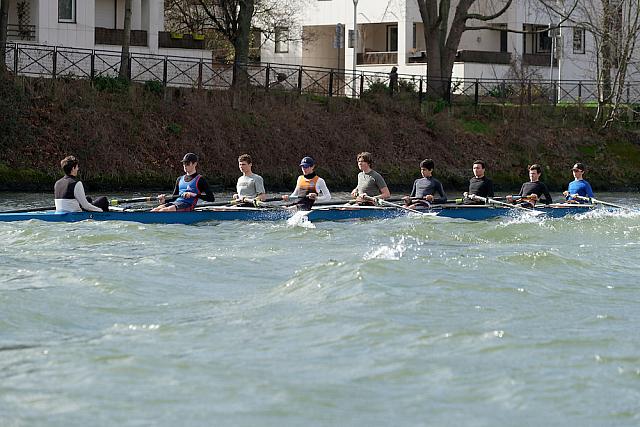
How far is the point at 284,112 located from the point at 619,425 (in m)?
27.3

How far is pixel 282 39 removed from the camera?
4906cm

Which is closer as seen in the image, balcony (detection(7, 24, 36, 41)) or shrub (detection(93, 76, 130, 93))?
shrub (detection(93, 76, 130, 93))

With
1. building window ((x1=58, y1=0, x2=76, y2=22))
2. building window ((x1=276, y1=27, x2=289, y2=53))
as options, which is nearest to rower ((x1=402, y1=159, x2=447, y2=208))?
building window ((x1=58, y1=0, x2=76, y2=22))

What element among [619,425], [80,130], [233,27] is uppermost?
[233,27]

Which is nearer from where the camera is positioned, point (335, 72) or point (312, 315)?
point (312, 315)

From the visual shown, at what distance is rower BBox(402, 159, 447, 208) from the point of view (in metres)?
20.9

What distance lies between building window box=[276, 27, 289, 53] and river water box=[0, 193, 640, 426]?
90.9ft

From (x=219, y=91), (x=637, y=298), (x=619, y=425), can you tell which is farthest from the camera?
(x=219, y=91)

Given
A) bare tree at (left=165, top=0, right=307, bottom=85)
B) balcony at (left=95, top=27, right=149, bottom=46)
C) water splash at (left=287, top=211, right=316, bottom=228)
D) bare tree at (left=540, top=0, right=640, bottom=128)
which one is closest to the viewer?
water splash at (left=287, top=211, right=316, bottom=228)

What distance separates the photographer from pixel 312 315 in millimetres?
11562

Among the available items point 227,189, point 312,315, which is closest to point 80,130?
point 227,189

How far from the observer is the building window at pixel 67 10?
131ft

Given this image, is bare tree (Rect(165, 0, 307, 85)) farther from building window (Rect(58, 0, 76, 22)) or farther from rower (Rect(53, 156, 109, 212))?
rower (Rect(53, 156, 109, 212))

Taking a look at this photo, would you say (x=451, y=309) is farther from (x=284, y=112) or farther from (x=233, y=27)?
(x=233, y=27)
